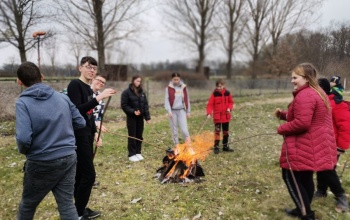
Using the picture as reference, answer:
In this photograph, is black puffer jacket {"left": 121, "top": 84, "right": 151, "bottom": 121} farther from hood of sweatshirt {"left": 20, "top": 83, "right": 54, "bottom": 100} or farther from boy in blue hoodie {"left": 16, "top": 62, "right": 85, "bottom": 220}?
hood of sweatshirt {"left": 20, "top": 83, "right": 54, "bottom": 100}

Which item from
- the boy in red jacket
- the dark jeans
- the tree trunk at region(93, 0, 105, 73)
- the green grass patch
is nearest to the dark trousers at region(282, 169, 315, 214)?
the green grass patch

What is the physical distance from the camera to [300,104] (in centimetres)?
352

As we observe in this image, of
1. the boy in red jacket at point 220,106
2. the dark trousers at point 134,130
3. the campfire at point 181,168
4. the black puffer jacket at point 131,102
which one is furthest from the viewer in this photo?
the boy in red jacket at point 220,106

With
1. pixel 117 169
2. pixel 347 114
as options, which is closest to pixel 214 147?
pixel 117 169

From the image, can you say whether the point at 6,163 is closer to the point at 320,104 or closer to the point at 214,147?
the point at 214,147

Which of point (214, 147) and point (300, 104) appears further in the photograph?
point (214, 147)

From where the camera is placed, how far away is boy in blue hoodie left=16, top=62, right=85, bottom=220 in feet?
9.20

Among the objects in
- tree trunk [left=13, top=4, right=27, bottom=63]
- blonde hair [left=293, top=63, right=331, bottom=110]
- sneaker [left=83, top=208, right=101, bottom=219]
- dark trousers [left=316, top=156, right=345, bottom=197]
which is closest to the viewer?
blonde hair [left=293, top=63, right=331, bottom=110]

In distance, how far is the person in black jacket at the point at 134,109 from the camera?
6688mm

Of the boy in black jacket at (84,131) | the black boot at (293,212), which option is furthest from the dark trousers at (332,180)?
the boy in black jacket at (84,131)

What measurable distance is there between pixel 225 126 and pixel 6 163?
18.3ft

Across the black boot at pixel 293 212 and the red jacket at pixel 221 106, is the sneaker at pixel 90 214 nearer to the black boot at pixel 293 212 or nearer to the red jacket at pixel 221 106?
the black boot at pixel 293 212

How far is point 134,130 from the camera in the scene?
22.4ft

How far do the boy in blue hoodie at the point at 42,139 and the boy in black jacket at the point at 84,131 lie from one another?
572 mm
